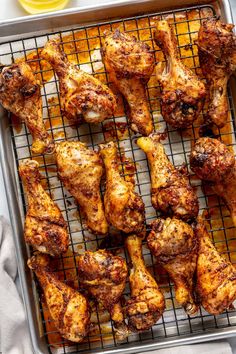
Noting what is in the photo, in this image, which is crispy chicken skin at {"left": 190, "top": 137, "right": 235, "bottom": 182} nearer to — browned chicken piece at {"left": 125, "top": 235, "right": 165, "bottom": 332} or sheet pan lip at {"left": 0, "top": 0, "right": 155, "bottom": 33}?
browned chicken piece at {"left": 125, "top": 235, "right": 165, "bottom": 332}

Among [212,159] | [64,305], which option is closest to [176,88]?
[212,159]

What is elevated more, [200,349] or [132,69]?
[132,69]

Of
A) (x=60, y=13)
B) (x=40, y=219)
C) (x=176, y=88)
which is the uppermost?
(x=60, y=13)

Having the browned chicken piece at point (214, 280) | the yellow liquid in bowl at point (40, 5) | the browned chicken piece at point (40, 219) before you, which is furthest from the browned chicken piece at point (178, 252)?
the yellow liquid in bowl at point (40, 5)

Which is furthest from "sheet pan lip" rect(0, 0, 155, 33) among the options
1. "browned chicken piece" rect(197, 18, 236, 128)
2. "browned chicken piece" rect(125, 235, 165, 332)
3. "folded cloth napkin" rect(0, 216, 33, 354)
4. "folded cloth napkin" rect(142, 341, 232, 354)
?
"folded cloth napkin" rect(142, 341, 232, 354)

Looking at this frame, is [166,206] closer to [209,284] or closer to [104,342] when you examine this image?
[209,284]

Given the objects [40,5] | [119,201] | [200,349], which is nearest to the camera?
[119,201]

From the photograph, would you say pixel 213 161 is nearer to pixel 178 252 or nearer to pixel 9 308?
pixel 178 252
